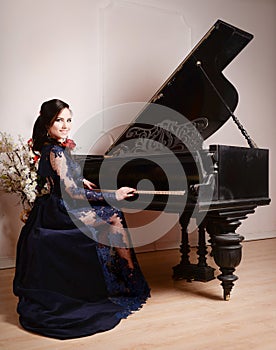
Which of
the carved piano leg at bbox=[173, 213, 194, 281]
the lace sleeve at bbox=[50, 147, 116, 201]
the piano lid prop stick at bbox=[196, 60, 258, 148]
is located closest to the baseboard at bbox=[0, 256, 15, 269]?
the carved piano leg at bbox=[173, 213, 194, 281]

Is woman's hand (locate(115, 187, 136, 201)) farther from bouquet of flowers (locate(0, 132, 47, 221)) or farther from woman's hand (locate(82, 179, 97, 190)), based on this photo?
bouquet of flowers (locate(0, 132, 47, 221))

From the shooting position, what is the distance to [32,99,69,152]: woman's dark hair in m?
3.09

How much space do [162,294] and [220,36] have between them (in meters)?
1.72

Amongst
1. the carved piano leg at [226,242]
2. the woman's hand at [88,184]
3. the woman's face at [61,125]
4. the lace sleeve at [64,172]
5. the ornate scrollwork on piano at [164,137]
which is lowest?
the carved piano leg at [226,242]

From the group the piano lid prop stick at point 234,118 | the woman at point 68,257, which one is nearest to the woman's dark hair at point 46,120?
the woman at point 68,257

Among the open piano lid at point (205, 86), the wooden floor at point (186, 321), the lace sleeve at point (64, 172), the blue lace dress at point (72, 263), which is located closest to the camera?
the wooden floor at point (186, 321)

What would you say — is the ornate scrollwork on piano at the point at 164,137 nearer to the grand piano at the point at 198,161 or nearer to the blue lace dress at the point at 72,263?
the grand piano at the point at 198,161

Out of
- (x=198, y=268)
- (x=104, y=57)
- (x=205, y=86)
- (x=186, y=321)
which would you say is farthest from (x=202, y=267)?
(x=104, y=57)

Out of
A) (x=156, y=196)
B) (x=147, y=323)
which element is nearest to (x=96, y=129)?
(x=156, y=196)

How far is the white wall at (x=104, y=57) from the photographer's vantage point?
422 centimetres

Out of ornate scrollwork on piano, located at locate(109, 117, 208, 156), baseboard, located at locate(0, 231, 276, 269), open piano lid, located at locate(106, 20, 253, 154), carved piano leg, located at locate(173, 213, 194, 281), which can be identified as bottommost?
baseboard, located at locate(0, 231, 276, 269)

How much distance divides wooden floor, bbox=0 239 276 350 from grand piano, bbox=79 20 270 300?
0.20 metres

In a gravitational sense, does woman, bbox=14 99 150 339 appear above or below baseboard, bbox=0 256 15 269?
above

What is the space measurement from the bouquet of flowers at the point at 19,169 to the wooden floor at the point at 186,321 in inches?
26.8
